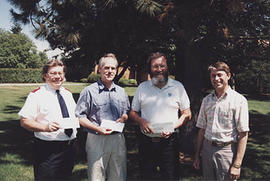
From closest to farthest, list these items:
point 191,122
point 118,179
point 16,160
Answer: point 118,179, point 16,160, point 191,122

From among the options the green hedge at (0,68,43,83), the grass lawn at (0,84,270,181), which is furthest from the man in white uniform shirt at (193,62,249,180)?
the green hedge at (0,68,43,83)

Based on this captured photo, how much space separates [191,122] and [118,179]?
2877mm

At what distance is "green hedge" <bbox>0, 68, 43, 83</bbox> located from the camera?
32.2 metres

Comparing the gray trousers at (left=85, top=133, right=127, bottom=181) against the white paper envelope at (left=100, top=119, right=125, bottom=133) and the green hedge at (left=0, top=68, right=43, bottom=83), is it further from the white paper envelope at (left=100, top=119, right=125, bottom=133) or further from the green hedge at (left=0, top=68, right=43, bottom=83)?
the green hedge at (left=0, top=68, right=43, bottom=83)

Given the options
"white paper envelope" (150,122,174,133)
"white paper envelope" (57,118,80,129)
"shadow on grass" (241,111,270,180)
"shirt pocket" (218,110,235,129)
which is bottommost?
"shadow on grass" (241,111,270,180)

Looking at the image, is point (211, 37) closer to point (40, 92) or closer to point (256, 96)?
Result: point (40, 92)

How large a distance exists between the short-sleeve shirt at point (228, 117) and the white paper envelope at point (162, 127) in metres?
0.41

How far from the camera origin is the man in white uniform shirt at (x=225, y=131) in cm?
A: 255

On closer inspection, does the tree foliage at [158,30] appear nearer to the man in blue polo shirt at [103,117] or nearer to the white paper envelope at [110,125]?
the man in blue polo shirt at [103,117]

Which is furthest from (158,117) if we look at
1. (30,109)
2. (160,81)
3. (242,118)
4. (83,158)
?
(83,158)

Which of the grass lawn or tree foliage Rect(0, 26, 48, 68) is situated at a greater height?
tree foliage Rect(0, 26, 48, 68)

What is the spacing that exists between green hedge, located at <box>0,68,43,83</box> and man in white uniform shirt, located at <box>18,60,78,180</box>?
33182 millimetres

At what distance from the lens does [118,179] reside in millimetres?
2963

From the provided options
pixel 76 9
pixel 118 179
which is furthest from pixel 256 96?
pixel 118 179
